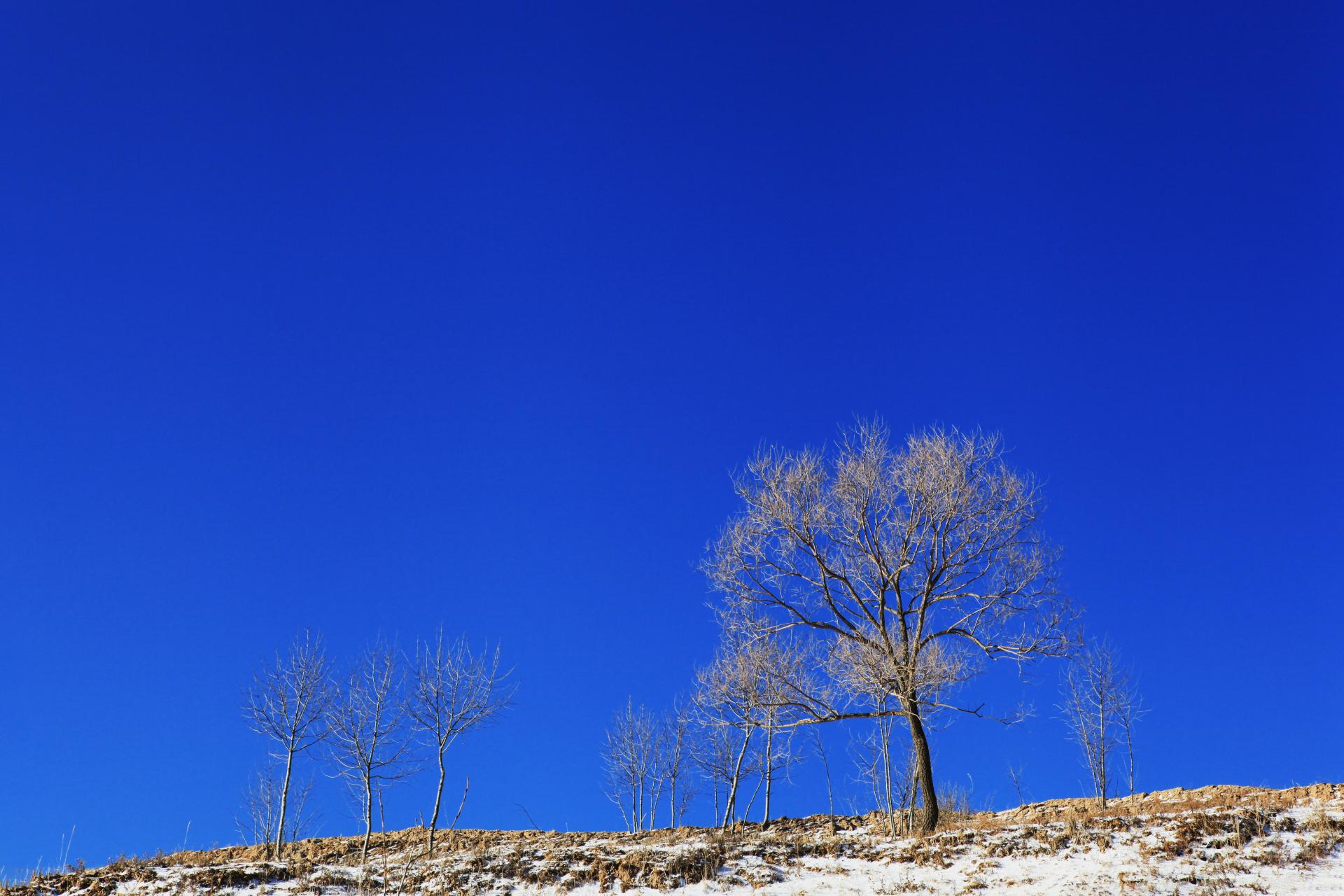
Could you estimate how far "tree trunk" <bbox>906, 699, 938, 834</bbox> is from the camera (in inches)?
822

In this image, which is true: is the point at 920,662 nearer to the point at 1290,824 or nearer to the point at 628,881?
the point at 1290,824

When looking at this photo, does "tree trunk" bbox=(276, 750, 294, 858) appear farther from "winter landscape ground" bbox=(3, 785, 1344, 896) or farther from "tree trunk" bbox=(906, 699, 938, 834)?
"tree trunk" bbox=(906, 699, 938, 834)

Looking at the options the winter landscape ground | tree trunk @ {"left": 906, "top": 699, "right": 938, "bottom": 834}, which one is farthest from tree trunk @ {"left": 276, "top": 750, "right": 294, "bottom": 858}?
tree trunk @ {"left": 906, "top": 699, "right": 938, "bottom": 834}

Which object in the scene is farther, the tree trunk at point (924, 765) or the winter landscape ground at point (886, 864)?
the tree trunk at point (924, 765)

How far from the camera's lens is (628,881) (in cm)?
1667

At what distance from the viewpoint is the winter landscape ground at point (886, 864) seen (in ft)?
49.1

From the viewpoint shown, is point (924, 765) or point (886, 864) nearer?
point (886, 864)

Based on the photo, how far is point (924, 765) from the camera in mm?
21578

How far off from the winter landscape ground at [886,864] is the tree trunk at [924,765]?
0.50 metres

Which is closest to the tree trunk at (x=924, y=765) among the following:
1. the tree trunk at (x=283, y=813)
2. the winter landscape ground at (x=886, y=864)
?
the winter landscape ground at (x=886, y=864)

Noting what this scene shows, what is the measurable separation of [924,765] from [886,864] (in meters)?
4.59

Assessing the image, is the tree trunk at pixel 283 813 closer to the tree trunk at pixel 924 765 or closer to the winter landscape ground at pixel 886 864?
the winter landscape ground at pixel 886 864

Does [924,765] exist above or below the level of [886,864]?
above

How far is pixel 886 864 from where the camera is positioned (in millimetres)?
17438
